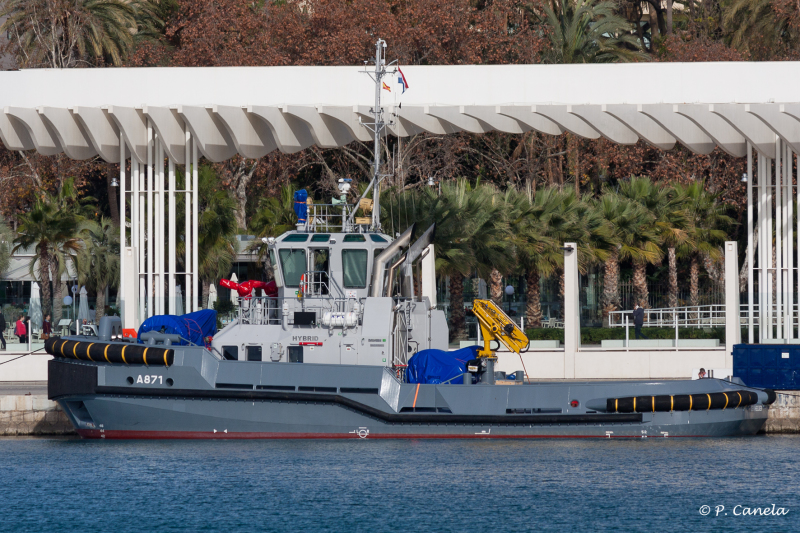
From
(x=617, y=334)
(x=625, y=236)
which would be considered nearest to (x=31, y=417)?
(x=617, y=334)

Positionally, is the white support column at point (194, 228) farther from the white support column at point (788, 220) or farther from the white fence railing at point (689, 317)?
the white support column at point (788, 220)

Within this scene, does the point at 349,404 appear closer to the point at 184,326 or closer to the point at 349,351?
the point at 349,351

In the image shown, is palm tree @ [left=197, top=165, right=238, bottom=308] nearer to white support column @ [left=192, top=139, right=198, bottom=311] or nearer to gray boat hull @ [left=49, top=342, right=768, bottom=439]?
white support column @ [left=192, top=139, right=198, bottom=311]

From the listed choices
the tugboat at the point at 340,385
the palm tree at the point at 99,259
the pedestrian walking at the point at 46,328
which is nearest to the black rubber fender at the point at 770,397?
the tugboat at the point at 340,385

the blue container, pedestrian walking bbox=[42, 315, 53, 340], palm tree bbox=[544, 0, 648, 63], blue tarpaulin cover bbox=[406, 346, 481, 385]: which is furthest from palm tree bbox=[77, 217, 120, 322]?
the blue container

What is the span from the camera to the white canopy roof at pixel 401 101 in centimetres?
2292

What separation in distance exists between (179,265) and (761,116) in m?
16.4

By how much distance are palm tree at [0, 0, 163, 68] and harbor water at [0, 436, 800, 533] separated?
22.4 meters

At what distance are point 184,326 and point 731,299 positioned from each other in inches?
428

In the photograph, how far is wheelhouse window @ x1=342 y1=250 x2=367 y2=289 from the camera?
17.7 metres

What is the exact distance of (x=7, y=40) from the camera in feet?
131

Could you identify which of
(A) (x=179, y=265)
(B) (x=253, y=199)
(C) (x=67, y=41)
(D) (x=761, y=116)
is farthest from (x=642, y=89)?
(C) (x=67, y=41)

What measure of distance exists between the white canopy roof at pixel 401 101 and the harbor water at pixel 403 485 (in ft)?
26.4

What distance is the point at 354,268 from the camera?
17.7 meters
